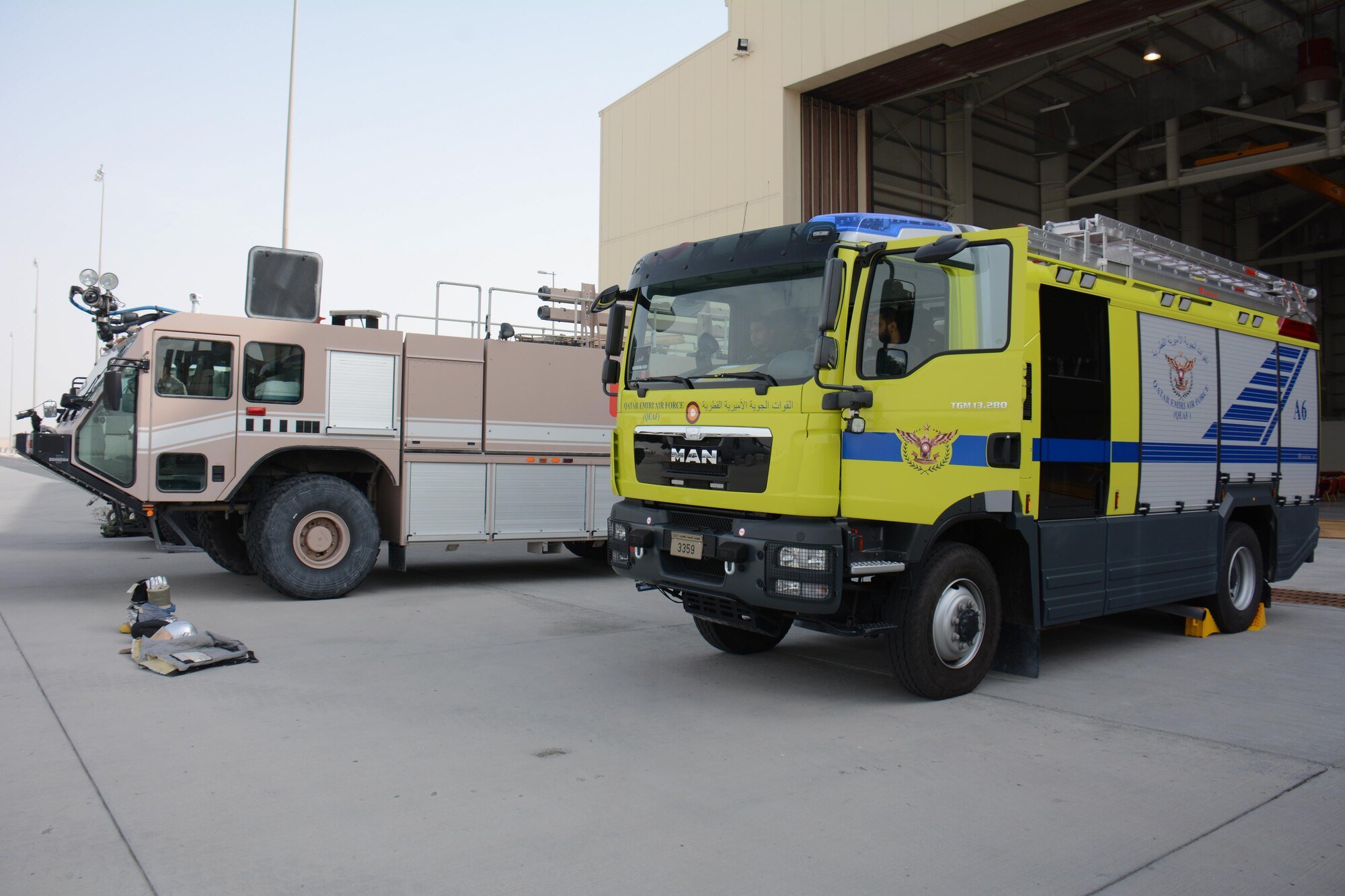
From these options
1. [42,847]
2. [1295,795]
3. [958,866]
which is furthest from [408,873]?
[1295,795]

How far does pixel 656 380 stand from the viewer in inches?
255

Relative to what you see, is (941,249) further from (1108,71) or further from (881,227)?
(1108,71)

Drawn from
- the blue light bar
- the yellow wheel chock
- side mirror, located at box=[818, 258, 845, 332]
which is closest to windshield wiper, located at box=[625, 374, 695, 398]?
side mirror, located at box=[818, 258, 845, 332]

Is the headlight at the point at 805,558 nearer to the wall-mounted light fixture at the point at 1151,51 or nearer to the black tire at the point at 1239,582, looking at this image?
the black tire at the point at 1239,582

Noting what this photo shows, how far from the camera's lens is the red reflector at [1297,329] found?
8679 millimetres

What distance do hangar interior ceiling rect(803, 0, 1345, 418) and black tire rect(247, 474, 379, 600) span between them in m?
11.5

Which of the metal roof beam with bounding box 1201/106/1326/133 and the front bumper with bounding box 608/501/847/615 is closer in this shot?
the front bumper with bounding box 608/501/847/615

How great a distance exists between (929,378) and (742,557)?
4.87 ft

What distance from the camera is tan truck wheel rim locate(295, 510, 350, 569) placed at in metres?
9.89

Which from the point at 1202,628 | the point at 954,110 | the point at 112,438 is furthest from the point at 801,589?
the point at 954,110

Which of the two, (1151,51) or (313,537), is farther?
(1151,51)

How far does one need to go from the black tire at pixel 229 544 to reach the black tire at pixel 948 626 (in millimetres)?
8348

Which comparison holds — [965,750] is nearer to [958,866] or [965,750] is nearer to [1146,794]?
[1146,794]

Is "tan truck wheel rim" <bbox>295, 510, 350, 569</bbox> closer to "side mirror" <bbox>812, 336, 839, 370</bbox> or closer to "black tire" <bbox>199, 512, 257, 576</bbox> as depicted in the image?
"black tire" <bbox>199, 512, 257, 576</bbox>
